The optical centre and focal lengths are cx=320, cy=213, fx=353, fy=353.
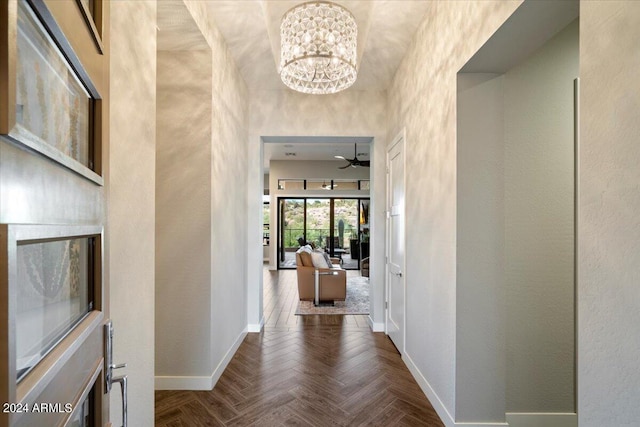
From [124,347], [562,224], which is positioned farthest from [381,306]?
[124,347]

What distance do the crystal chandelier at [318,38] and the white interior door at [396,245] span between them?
4.63ft

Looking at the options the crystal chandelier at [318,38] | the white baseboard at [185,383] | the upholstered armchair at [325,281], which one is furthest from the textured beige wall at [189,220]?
the upholstered armchair at [325,281]

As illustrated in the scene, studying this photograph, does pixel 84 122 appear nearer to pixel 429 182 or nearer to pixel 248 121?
pixel 429 182

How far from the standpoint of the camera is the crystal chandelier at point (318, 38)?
226cm

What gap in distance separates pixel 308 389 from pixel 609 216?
250 cm

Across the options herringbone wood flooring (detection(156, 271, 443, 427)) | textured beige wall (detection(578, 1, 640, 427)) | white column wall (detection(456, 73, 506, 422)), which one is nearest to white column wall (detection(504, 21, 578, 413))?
white column wall (detection(456, 73, 506, 422))

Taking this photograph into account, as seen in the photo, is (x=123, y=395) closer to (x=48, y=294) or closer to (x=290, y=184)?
(x=48, y=294)

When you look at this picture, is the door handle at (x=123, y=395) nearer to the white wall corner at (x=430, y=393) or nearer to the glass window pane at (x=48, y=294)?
the glass window pane at (x=48, y=294)

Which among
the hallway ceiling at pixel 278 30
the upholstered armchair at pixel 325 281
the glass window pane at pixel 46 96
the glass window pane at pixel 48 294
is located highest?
the hallway ceiling at pixel 278 30

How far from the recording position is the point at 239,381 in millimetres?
3027

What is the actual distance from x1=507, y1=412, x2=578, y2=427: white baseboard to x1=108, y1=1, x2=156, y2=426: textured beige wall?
2241mm

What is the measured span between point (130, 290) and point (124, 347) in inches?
9.1

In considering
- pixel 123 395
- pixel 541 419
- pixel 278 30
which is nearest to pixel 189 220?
pixel 278 30

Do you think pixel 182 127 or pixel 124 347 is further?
pixel 182 127
